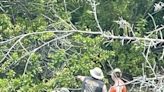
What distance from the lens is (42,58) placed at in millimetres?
9000

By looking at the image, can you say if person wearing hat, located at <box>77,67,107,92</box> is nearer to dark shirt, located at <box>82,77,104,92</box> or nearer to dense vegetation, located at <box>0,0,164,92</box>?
Answer: dark shirt, located at <box>82,77,104,92</box>

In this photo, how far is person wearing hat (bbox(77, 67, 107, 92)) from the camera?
786 cm

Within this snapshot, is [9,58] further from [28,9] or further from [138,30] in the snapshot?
[138,30]

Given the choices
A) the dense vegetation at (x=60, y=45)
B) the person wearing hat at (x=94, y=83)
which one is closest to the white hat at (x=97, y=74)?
the person wearing hat at (x=94, y=83)

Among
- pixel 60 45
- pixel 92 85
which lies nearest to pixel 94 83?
pixel 92 85

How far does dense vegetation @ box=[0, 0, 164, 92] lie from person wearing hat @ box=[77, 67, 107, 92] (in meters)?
0.45

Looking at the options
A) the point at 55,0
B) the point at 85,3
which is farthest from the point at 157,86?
the point at 85,3

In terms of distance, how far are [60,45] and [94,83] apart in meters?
1.10

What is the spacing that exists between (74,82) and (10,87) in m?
1.01

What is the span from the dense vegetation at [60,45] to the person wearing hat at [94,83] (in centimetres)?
45

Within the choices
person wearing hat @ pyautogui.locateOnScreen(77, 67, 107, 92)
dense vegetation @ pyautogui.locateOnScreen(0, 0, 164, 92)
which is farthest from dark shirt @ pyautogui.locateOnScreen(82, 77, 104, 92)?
dense vegetation @ pyautogui.locateOnScreen(0, 0, 164, 92)

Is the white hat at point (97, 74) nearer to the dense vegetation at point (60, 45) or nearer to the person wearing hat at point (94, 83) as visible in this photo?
the person wearing hat at point (94, 83)

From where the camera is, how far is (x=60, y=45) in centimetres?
870

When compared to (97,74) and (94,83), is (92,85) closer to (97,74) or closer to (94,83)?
(94,83)
